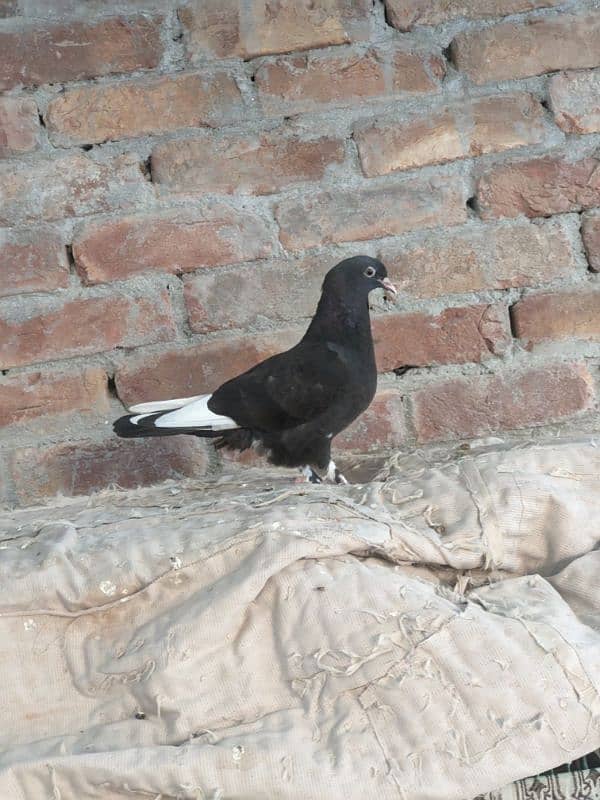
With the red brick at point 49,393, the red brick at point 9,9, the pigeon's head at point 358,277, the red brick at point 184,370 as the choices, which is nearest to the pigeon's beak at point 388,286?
the pigeon's head at point 358,277

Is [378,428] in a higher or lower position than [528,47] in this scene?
lower

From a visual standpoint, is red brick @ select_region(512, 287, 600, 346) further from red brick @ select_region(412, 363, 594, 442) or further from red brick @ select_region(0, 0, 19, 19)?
red brick @ select_region(0, 0, 19, 19)

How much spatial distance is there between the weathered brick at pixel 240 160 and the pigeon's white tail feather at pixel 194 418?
1.06 feet

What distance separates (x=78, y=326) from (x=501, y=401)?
62cm

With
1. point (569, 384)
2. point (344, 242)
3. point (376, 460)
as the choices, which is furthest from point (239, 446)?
point (569, 384)

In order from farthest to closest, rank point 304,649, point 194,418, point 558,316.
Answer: point 558,316 → point 194,418 → point 304,649

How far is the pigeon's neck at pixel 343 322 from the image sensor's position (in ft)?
3.89

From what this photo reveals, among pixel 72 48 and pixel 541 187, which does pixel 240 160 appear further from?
pixel 541 187

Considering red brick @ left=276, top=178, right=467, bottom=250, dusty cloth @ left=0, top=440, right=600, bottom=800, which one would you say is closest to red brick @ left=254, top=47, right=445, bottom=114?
red brick @ left=276, top=178, right=467, bottom=250

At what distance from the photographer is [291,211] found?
1.27 meters

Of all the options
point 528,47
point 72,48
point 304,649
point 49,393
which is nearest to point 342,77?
point 528,47

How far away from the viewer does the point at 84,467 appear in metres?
1.29

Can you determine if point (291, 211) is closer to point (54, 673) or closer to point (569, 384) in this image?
point (569, 384)

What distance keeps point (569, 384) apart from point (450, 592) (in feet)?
1.78
